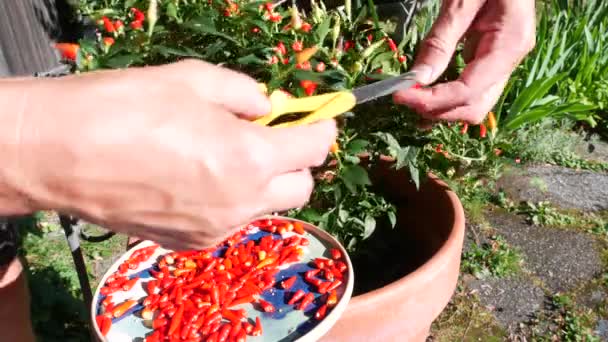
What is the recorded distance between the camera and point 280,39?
1333mm

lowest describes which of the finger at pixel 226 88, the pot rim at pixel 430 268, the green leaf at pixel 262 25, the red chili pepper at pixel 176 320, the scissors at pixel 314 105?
the pot rim at pixel 430 268

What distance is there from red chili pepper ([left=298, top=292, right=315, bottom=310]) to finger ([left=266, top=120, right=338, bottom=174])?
0.38 meters

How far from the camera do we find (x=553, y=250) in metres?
2.12

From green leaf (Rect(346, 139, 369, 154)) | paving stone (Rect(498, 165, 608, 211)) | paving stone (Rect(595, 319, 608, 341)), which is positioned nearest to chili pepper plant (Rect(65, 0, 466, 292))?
green leaf (Rect(346, 139, 369, 154))

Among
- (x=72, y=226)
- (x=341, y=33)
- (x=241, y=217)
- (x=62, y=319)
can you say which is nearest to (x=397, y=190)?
(x=341, y=33)

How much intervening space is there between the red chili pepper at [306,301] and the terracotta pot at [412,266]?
11 centimetres

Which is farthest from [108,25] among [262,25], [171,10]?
[262,25]

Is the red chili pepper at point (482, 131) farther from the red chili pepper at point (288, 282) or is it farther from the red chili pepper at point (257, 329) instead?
the red chili pepper at point (257, 329)

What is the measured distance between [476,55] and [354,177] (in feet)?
1.13

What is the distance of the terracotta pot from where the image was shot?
44.0 inches

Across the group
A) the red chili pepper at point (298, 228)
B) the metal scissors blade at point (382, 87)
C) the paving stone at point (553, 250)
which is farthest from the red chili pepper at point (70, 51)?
the paving stone at point (553, 250)

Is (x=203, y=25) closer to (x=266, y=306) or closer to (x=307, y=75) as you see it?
(x=307, y=75)

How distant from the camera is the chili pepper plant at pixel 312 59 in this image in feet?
4.08

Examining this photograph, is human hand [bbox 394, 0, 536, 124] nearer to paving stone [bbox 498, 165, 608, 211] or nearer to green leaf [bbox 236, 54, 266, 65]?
green leaf [bbox 236, 54, 266, 65]
